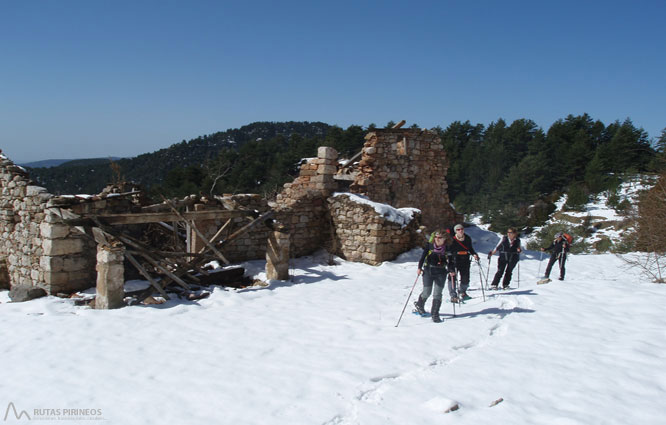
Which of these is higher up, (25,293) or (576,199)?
Result: (576,199)

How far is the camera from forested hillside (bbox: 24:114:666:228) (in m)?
34.4

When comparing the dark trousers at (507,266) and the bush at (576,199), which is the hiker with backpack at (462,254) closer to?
the dark trousers at (507,266)

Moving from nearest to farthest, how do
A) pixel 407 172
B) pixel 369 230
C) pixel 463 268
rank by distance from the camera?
pixel 463 268 → pixel 369 230 → pixel 407 172

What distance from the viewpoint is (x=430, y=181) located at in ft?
46.9

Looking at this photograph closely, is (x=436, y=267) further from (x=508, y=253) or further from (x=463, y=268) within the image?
(x=508, y=253)

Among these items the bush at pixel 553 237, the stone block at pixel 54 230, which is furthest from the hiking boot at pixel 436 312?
the bush at pixel 553 237

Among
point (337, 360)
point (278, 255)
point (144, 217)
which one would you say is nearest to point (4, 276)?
point (144, 217)

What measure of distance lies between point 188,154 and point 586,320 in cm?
4282

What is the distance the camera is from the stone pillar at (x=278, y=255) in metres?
9.14

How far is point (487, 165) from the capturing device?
145ft

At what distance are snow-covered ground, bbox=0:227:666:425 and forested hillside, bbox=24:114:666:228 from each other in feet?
76.8

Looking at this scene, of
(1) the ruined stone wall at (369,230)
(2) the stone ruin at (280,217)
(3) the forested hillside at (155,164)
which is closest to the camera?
(2) the stone ruin at (280,217)

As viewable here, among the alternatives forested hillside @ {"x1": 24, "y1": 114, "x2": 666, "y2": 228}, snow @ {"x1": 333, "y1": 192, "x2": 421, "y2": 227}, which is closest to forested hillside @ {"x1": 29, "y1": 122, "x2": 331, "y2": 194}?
forested hillside @ {"x1": 24, "y1": 114, "x2": 666, "y2": 228}

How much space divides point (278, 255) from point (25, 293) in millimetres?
4557
